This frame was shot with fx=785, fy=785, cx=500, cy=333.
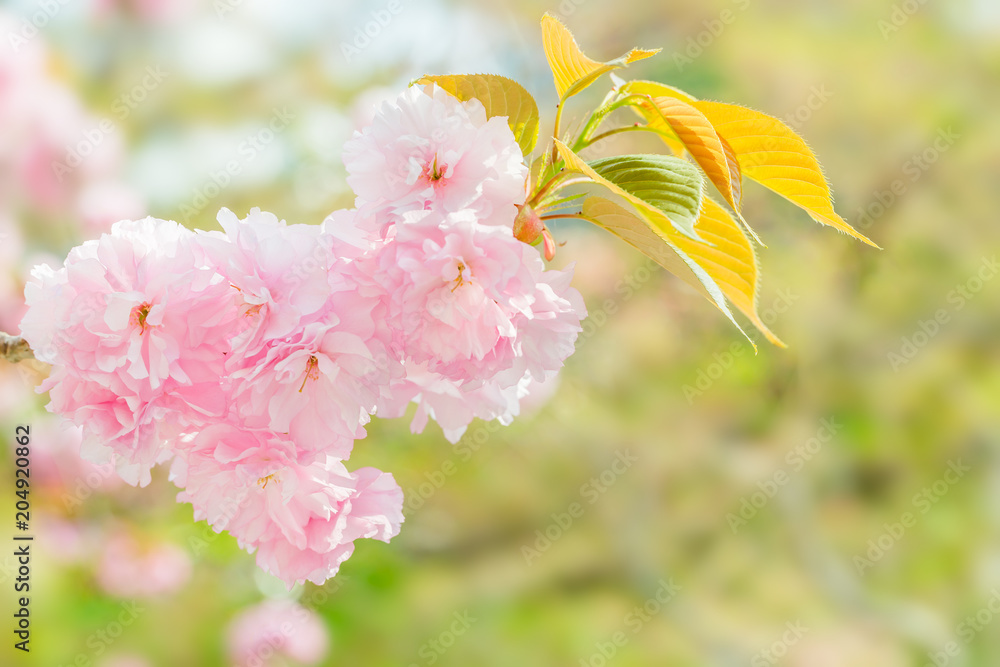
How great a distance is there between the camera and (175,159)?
4.94ft

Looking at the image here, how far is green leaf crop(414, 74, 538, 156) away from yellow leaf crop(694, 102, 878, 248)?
0.07 metres

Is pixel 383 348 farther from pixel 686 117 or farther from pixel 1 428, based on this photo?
pixel 1 428

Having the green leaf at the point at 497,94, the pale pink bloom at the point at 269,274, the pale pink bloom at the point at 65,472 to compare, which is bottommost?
the pale pink bloom at the point at 65,472

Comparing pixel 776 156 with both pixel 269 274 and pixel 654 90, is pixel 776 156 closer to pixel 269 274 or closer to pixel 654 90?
pixel 654 90

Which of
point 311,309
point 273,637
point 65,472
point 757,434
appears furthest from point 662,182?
point 757,434

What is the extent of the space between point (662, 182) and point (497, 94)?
0.27 ft

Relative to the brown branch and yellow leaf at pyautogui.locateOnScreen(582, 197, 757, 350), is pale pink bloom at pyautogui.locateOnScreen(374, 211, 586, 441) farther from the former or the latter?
the brown branch

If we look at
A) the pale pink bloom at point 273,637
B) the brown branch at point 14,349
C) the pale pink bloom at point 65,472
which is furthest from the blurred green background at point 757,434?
the brown branch at point 14,349

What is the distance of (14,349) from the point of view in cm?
39

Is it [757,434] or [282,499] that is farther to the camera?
[757,434]

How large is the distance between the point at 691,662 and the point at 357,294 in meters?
2.11

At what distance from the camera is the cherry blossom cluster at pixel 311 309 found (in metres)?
0.29

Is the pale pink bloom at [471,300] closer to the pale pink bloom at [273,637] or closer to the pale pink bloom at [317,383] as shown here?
the pale pink bloom at [317,383]

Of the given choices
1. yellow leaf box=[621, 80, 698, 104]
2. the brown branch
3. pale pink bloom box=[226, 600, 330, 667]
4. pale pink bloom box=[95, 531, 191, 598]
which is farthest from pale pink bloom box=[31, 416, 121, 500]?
yellow leaf box=[621, 80, 698, 104]
